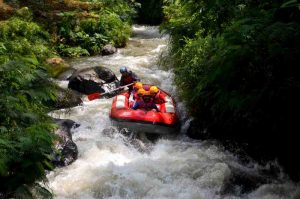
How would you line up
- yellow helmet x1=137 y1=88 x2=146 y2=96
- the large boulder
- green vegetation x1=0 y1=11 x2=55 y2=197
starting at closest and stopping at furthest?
green vegetation x1=0 y1=11 x2=55 y2=197
yellow helmet x1=137 y1=88 x2=146 y2=96
the large boulder

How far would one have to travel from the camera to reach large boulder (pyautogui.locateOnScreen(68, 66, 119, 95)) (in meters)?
10.8

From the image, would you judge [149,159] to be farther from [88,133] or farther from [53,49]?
[53,49]

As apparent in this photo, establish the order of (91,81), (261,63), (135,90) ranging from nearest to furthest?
(261,63) < (135,90) < (91,81)

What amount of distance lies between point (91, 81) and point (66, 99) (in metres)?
1.18

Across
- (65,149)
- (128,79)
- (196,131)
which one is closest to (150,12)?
(128,79)

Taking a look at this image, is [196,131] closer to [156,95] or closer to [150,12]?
[156,95]

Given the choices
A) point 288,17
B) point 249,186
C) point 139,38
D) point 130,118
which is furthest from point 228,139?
point 139,38

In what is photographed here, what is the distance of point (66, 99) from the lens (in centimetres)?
984

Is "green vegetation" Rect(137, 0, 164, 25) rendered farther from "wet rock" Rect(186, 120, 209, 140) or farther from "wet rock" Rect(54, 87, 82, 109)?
"wet rock" Rect(186, 120, 209, 140)

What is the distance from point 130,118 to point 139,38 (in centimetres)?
1048

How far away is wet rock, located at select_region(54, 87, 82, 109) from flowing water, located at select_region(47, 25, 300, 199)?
1.20 ft

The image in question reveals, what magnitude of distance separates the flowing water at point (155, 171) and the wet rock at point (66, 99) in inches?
14.4

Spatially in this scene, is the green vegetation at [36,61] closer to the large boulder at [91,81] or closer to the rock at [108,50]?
the rock at [108,50]

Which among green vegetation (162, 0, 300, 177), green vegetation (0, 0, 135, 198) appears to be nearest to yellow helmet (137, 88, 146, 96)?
green vegetation (0, 0, 135, 198)
